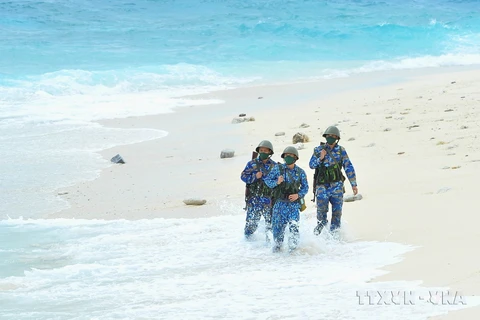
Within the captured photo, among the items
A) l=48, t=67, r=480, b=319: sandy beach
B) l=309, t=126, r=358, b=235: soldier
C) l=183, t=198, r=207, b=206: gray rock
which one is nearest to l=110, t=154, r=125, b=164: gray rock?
l=48, t=67, r=480, b=319: sandy beach

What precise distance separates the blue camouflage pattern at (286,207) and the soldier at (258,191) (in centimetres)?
42

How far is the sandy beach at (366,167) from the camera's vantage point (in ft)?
30.0

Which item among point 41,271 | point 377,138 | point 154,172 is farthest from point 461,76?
point 41,271

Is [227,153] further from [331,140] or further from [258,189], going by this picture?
[331,140]

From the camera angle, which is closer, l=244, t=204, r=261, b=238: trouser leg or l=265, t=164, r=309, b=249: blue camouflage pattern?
l=265, t=164, r=309, b=249: blue camouflage pattern

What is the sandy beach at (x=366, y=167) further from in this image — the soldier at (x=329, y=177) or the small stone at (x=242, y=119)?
the soldier at (x=329, y=177)

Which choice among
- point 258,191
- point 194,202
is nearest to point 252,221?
point 258,191

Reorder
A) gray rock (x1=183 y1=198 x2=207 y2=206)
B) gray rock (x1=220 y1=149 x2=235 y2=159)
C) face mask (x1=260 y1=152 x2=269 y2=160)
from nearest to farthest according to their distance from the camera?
face mask (x1=260 y1=152 x2=269 y2=160), gray rock (x1=183 y1=198 x2=207 y2=206), gray rock (x1=220 y1=149 x2=235 y2=159)

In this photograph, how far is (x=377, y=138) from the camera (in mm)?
15906

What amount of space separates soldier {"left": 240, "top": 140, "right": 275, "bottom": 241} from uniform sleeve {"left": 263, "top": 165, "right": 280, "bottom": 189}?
0.37m

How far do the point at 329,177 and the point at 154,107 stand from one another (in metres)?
15.9

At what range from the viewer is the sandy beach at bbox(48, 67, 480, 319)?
9156 mm

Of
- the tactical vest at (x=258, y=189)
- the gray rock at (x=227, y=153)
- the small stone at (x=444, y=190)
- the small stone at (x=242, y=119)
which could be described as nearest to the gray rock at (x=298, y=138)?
the gray rock at (x=227, y=153)

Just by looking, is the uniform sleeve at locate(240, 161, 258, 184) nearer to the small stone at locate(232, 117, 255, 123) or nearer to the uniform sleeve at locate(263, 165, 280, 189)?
the uniform sleeve at locate(263, 165, 280, 189)
